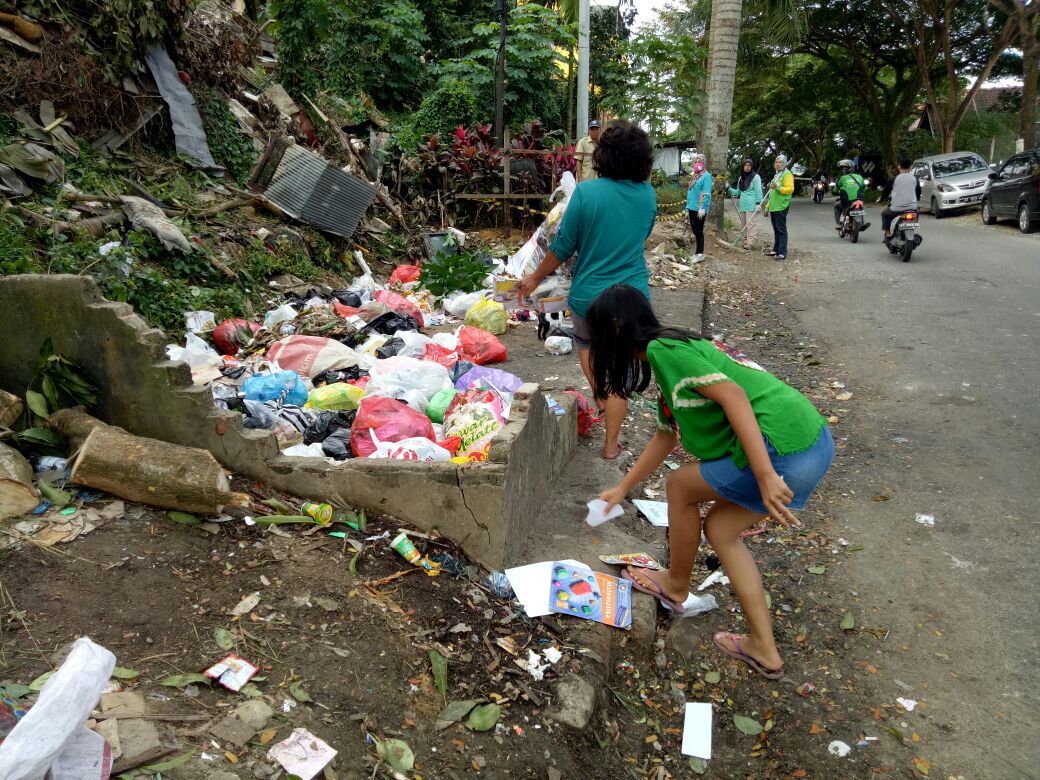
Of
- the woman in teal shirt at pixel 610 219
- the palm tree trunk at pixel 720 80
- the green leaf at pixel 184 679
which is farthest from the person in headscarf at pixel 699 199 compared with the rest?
the green leaf at pixel 184 679

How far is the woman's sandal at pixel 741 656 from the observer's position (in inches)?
111

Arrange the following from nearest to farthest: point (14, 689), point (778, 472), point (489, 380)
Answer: point (14, 689), point (778, 472), point (489, 380)

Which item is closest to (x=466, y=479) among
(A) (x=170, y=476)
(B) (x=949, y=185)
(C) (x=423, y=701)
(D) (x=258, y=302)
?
(C) (x=423, y=701)

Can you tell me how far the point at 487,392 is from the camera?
4.39m

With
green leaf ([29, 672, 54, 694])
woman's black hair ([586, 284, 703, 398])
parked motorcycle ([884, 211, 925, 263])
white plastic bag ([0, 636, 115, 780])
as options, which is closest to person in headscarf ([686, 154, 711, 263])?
parked motorcycle ([884, 211, 925, 263])

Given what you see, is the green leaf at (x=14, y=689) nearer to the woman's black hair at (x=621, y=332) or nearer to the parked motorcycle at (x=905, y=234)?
the woman's black hair at (x=621, y=332)

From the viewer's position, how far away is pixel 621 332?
2480mm

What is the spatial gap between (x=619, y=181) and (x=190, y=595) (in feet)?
8.80

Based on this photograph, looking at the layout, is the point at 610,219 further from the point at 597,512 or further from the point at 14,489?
the point at 14,489

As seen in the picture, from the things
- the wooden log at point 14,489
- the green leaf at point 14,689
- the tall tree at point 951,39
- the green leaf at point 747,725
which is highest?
the tall tree at point 951,39

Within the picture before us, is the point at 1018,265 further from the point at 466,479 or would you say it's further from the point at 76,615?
the point at 76,615

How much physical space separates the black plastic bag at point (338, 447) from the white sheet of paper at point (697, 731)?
2.10m

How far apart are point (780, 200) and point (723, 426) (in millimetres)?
10631

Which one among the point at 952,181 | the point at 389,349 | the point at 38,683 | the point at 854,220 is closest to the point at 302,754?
the point at 38,683
